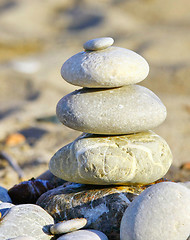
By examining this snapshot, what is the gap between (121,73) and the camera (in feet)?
11.3

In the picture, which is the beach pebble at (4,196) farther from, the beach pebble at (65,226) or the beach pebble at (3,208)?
the beach pebble at (65,226)

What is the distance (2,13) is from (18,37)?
312 cm

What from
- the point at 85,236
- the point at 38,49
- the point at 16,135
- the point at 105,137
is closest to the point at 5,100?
the point at 16,135

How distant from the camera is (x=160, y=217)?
2.83 m

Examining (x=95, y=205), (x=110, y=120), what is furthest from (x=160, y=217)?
(x=110, y=120)

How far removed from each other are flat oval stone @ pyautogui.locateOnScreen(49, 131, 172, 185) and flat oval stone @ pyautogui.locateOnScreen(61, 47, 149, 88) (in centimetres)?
54

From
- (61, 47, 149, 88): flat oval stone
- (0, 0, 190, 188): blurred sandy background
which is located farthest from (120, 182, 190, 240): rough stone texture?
(0, 0, 190, 188): blurred sandy background

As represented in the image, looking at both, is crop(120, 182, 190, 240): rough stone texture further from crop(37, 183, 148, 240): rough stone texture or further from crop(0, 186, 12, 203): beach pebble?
crop(0, 186, 12, 203): beach pebble

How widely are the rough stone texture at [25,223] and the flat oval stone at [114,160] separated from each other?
0.51 meters

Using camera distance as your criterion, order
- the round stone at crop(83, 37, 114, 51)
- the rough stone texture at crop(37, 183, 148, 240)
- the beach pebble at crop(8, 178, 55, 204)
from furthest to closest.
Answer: the beach pebble at crop(8, 178, 55, 204) → the round stone at crop(83, 37, 114, 51) → the rough stone texture at crop(37, 183, 148, 240)

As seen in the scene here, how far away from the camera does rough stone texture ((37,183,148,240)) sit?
3.34 meters

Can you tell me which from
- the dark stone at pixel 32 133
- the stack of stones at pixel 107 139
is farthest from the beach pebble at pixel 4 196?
the dark stone at pixel 32 133

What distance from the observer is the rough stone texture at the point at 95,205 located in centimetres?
334

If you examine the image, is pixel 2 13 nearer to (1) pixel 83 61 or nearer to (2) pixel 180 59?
(2) pixel 180 59
